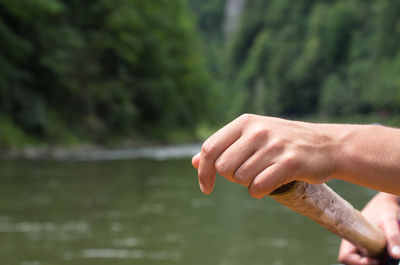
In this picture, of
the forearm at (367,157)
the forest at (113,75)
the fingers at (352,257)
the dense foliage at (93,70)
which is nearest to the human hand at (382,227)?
the fingers at (352,257)

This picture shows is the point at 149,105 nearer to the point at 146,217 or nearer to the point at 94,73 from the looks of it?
the point at 94,73

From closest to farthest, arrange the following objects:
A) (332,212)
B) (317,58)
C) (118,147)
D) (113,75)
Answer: (332,212) < (118,147) < (113,75) < (317,58)

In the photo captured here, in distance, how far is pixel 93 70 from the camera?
21281mm

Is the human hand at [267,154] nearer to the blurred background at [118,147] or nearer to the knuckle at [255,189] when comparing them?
the knuckle at [255,189]

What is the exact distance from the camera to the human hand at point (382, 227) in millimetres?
1708

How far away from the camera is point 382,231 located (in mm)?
1751

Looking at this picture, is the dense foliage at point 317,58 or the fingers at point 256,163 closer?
the fingers at point 256,163

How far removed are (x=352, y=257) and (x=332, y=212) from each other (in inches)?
16.4

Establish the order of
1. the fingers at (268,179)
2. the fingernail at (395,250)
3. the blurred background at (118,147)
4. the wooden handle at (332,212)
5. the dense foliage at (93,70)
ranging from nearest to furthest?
the fingers at (268,179) → the wooden handle at (332,212) → the fingernail at (395,250) → the blurred background at (118,147) → the dense foliage at (93,70)

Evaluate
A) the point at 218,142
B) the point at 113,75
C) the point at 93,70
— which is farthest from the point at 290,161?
the point at 113,75

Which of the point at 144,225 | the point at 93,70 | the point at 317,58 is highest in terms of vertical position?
the point at 317,58

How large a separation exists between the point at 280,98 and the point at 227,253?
79784 millimetres

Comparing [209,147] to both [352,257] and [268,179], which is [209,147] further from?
[352,257]

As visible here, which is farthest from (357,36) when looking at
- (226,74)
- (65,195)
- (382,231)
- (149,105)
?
(382,231)
